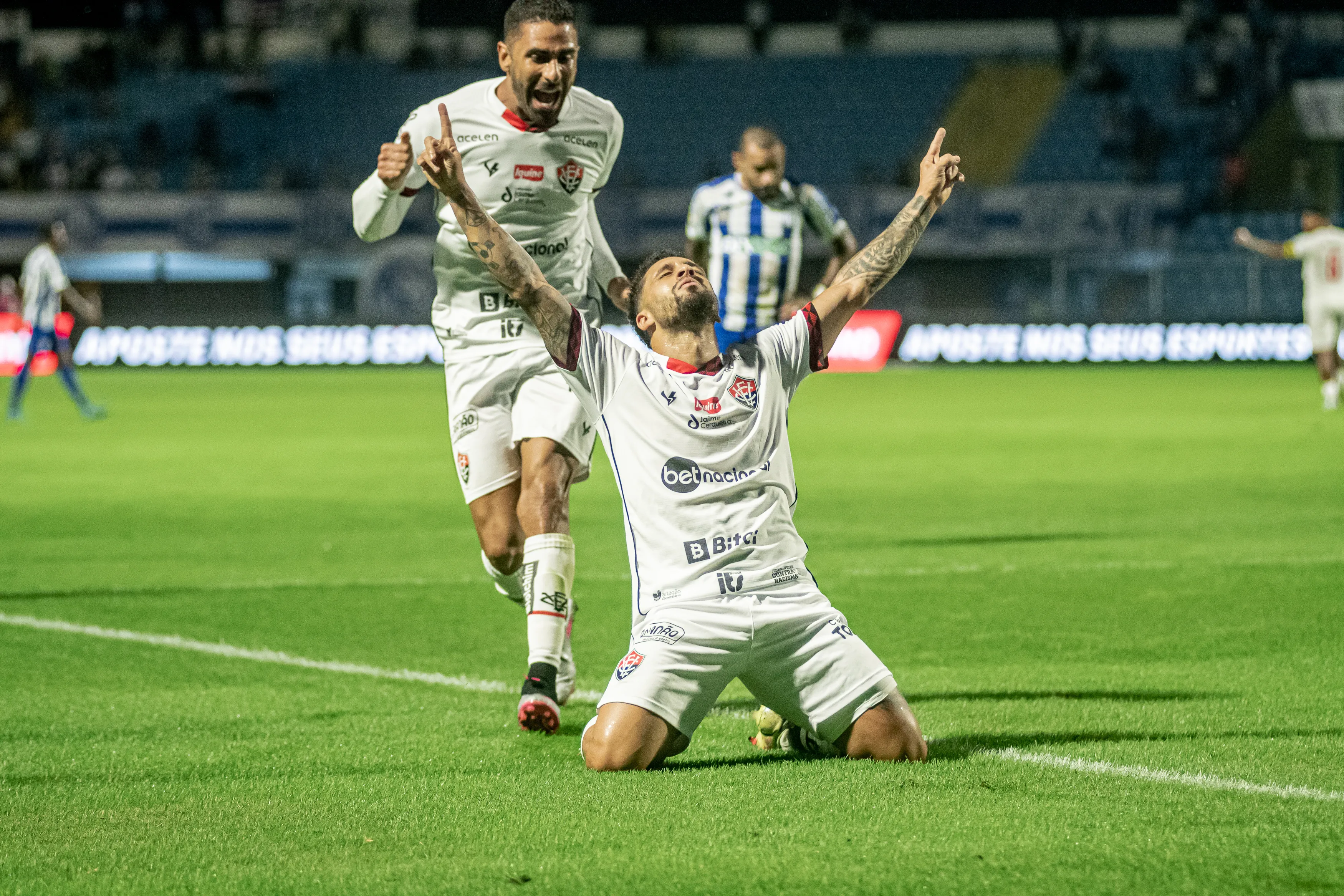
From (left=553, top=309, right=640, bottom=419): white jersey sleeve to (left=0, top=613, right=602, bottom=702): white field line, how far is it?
4.62 ft

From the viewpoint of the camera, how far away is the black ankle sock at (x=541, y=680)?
5.52 m

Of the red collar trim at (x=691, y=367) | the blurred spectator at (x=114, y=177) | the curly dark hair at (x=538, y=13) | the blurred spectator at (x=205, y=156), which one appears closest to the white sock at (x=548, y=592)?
the red collar trim at (x=691, y=367)

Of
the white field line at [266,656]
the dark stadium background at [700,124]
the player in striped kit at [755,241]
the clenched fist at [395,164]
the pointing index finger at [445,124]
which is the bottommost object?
the dark stadium background at [700,124]

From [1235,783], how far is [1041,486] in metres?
8.89

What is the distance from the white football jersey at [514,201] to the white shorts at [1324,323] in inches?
674

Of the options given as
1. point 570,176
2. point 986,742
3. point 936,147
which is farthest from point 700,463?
point 570,176

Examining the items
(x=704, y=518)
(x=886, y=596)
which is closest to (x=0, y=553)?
(x=886, y=596)

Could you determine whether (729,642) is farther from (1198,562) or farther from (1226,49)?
(1226,49)

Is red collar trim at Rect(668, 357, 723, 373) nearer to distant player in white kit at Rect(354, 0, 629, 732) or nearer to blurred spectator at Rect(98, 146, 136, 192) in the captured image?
distant player in white kit at Rect(354, 0, 629, 732)

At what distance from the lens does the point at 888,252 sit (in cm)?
544

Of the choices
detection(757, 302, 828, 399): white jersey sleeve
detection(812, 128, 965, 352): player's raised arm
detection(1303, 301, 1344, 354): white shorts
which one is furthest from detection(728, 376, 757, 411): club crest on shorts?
detection(1303, 301, 1344, 354): white shorts

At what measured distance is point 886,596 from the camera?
8.45 m

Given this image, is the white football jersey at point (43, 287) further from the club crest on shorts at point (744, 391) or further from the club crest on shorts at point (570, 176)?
the club crest on shorts at point (744, 391)

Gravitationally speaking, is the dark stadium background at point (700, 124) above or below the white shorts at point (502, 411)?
below
